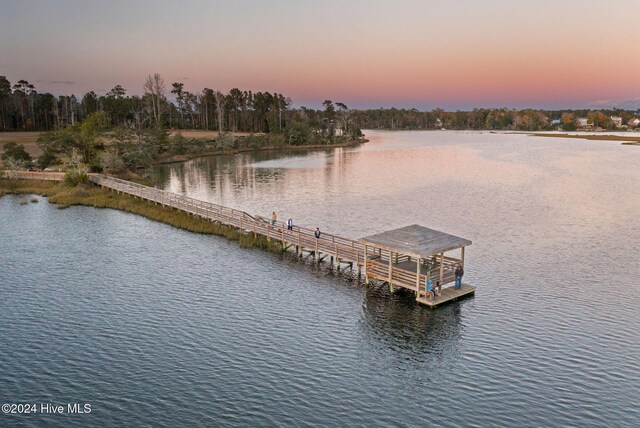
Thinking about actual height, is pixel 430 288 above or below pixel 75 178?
below

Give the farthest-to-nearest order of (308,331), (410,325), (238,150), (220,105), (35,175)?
(220,105), (238,150), (35,175), (410,325), (308,331)

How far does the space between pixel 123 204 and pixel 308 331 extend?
3917 cm

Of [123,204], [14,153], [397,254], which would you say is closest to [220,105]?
[14,153]

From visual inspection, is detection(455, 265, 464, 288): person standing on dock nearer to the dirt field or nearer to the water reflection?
the water reflection

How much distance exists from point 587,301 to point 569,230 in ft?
63.7

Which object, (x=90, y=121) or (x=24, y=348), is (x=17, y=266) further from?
(x=90, y=121)

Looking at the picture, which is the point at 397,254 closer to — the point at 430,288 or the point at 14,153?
the point at 430,288

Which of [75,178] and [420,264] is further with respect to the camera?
[75,178]

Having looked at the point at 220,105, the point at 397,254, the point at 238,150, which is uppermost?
the point at 220,105

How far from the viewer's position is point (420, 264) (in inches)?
1176

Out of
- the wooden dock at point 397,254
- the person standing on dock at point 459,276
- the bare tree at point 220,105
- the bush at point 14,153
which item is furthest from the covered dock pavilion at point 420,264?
the bare tree at point 220,105

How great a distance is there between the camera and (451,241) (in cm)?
3025

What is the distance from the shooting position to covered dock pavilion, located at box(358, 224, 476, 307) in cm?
2903

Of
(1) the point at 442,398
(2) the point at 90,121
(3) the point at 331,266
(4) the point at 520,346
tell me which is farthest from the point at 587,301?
(2) the point at 90,121
